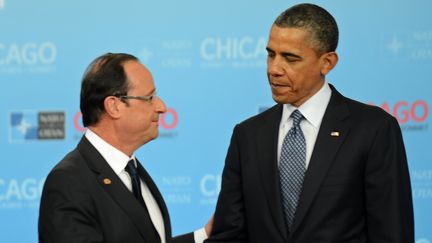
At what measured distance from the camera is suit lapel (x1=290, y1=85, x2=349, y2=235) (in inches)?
105

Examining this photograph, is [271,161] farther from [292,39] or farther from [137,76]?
[137,76]

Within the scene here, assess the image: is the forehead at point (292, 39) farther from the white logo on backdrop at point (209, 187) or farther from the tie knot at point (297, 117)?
the white logo on backdrop at point (209, 187)

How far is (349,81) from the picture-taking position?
4.38 metres

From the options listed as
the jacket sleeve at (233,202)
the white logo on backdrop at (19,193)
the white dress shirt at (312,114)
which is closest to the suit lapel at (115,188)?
the jacket sleeve at (233,202)

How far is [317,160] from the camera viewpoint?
270 cm

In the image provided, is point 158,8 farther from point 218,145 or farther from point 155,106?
point 155,106

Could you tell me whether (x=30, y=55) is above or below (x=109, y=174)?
above

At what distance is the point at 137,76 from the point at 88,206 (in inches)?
17.5

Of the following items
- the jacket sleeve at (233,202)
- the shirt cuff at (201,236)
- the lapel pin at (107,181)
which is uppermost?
the lapel pin at (107,181)

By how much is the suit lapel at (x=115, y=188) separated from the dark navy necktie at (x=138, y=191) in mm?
11

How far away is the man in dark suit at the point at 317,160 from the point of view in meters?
2.64

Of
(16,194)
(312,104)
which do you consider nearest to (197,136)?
(16,194)

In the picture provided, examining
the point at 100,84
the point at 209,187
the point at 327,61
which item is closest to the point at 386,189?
the point at 327,61

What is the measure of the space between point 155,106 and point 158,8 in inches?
76.5
